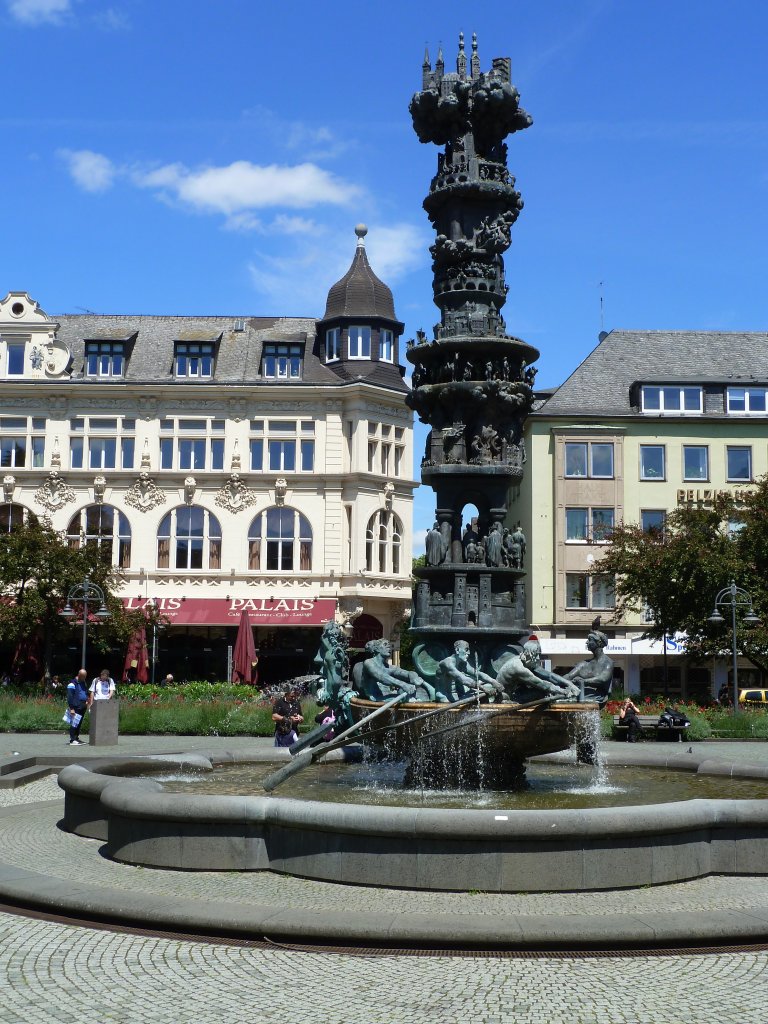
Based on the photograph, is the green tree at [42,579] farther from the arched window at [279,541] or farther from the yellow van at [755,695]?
the yellow van at [755,695]

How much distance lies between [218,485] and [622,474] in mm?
17104

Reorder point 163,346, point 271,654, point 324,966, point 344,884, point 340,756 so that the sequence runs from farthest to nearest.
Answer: point 163,346
point 271,654
point 340,756
point 344,884
point 324,966

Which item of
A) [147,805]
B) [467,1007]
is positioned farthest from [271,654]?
[467,1007]

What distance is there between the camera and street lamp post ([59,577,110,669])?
32.2 meters

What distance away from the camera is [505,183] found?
61.0ft

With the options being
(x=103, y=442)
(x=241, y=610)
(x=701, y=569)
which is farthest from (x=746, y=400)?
(x=103, y=442)

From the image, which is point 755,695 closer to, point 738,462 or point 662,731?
point 738,462

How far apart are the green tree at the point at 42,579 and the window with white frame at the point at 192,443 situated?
Answer: 998 centimetres

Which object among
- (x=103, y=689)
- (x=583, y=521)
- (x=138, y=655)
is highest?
(x=583, y=521)

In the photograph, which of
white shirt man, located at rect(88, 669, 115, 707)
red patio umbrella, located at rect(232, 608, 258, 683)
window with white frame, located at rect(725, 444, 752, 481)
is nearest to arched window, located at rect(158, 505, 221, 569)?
red patio umbrella, located at rect(232, 608, 258, 683)

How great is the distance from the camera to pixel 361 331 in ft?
176

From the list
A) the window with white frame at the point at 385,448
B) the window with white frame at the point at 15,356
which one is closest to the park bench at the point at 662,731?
the window with white frame at the point at 385,448

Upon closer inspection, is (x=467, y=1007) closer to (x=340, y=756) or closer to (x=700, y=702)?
(x=340, y=756)

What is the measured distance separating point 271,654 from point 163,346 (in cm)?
1490
